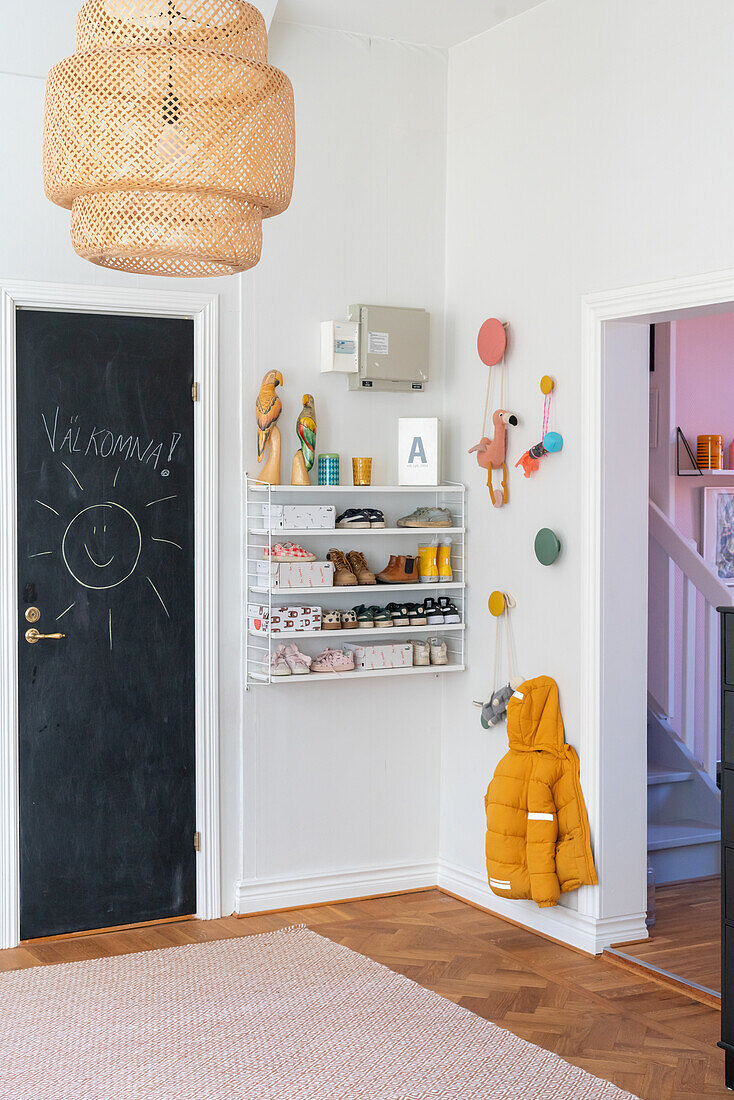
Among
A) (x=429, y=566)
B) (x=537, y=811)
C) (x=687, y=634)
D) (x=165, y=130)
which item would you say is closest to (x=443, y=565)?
(x=429, y=566)

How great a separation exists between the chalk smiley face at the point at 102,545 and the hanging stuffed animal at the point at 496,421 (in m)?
1.31

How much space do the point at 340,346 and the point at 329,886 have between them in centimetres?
205

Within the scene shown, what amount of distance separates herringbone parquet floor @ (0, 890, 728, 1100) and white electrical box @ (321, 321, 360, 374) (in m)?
2.04

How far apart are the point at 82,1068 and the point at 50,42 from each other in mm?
3106

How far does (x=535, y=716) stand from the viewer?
4035 mm

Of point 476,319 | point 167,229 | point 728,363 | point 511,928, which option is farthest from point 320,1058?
point 728,363

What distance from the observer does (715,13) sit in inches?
132

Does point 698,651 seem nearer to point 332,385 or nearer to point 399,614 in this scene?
point 399,614

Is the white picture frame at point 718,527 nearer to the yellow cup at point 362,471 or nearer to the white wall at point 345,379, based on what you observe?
the white wall at point 345,379

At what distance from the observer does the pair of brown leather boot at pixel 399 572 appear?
4.45 meters

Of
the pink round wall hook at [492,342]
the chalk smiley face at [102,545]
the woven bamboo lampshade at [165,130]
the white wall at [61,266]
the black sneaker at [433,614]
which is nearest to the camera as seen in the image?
the woven bamboo lampshade at [165,130]

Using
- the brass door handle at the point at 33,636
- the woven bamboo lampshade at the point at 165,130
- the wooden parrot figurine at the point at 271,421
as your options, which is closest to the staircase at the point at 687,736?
the wooden parrot figurine at the point at 271,421

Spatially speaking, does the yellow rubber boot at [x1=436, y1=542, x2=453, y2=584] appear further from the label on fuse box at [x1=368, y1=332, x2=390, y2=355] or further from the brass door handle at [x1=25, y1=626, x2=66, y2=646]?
the brass door handle at [x1=25, y1=626, x2=66, y2=646]

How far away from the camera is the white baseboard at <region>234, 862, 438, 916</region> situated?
14.1 ft
